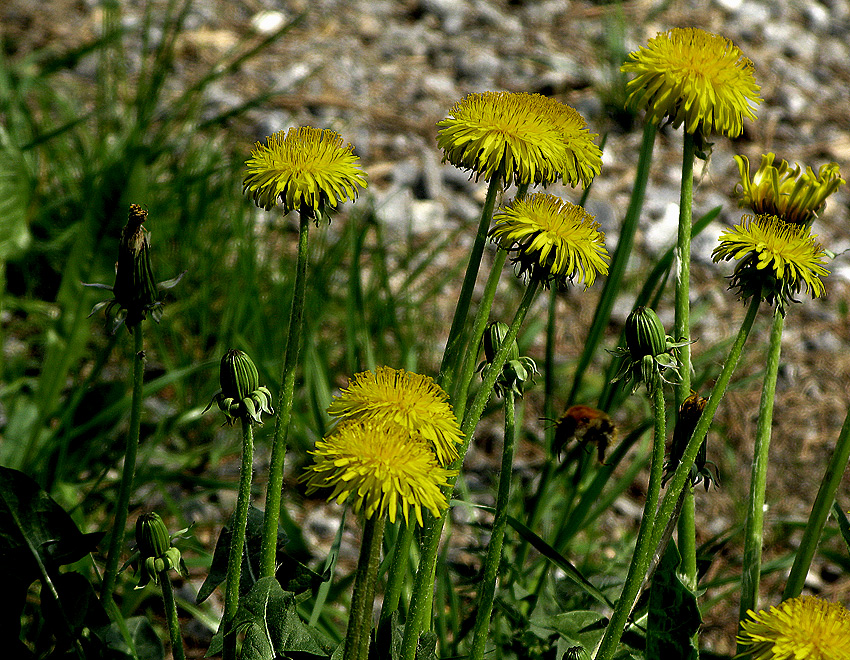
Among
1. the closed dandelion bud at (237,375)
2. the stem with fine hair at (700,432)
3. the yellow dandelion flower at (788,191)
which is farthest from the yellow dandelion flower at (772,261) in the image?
the closed dandelion bud at (237,375)

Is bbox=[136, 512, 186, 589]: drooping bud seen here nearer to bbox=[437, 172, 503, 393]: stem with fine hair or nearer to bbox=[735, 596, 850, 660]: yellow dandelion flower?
bbox=[437, 172, 503, 393]: stem with fine hair

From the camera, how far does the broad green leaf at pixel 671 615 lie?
1.17 m

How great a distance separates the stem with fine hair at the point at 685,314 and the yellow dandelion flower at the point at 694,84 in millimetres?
38

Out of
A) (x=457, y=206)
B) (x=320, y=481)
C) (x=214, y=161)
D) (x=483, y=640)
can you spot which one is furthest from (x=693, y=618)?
(x=457, y=206)

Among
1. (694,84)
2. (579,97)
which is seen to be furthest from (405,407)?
(579,97)

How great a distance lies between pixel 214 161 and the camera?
287 cm

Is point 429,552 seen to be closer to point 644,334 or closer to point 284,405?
point 284,405

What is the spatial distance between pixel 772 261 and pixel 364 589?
24.5 inches

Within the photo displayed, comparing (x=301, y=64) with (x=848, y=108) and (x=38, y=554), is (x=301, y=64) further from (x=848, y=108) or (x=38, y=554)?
(x=38, y=554)

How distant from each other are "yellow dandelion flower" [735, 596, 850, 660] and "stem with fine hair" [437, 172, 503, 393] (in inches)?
19.0

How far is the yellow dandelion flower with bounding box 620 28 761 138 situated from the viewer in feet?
3.78

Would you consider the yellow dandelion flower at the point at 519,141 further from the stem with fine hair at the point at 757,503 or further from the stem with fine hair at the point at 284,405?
the stem with fine hair at the point at 757,503

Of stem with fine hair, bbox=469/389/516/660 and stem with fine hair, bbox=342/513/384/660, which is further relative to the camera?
stem with fine hair, bbox=469/389/516/660

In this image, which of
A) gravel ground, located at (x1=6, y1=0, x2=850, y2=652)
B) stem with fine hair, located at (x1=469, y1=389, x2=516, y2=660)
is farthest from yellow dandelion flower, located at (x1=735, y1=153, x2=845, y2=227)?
gravel ground, located at (x1=6, y1=0, x2=850, y2=652)
